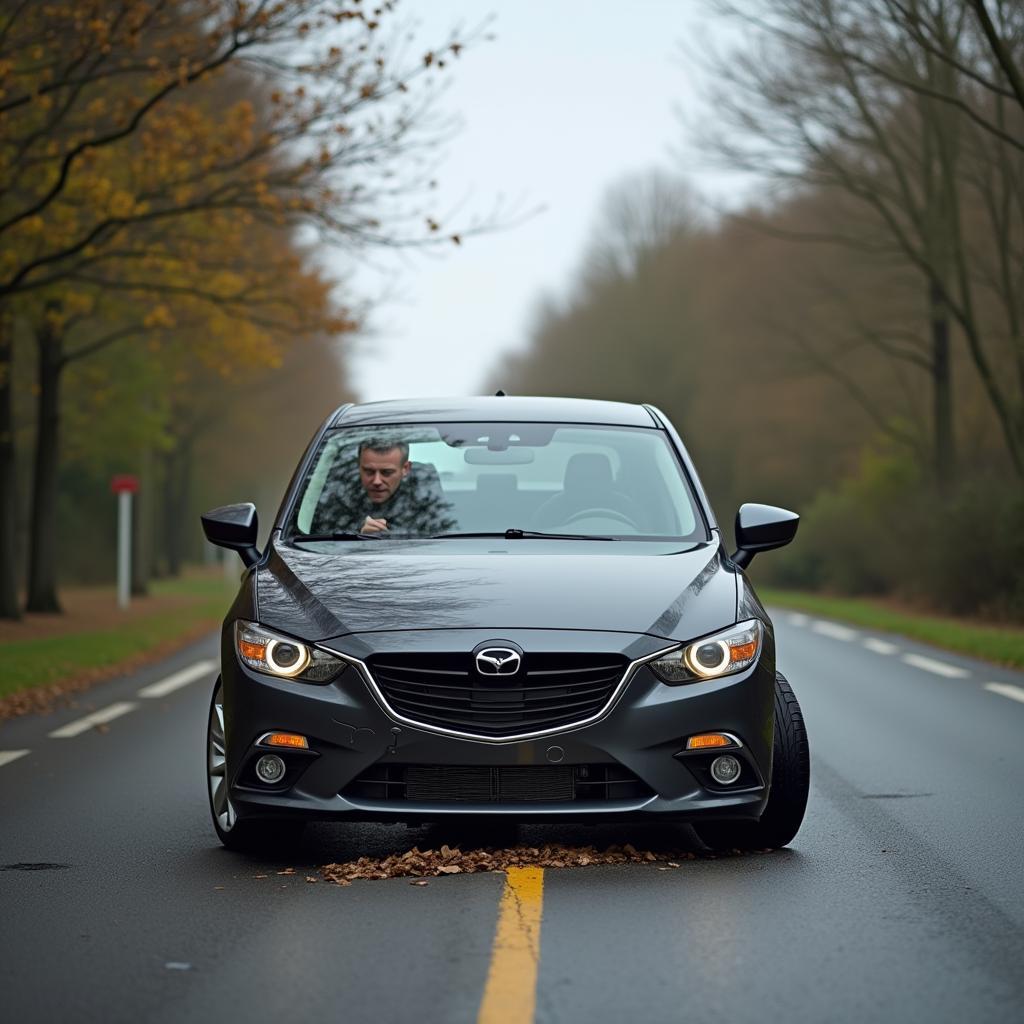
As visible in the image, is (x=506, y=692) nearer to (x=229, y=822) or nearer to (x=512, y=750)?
(x=512, y=750)

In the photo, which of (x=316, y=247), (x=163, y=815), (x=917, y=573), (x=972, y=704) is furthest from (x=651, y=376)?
(x=163, y=815)

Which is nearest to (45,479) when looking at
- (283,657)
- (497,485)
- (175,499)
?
(497,485)

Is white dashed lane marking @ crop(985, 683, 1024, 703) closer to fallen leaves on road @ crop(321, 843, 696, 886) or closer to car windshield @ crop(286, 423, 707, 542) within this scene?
car windshield @ crop(286, 423, 707, 542)

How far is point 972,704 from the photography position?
44.1 feet

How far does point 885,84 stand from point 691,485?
22.0 meters

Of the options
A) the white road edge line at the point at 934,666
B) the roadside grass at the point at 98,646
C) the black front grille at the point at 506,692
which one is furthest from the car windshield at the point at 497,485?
the white road edge line at the point at 934,666

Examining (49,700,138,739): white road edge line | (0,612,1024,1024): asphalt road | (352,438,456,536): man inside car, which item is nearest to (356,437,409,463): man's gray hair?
(352,438,456,536): man inside car

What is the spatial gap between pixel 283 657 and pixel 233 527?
119 centimetres

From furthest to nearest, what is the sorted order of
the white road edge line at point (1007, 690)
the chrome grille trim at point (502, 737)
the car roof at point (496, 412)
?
the white road edge line at point (1007, 690) < the car roof at point (496, 412) < the chrome grille trim at point (502, 737)

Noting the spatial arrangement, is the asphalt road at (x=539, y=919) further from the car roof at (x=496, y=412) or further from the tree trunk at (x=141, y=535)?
the tree trunk at (x=141, y=535)

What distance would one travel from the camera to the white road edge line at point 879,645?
19812 mm

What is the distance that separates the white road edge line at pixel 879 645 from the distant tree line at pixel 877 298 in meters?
3.91

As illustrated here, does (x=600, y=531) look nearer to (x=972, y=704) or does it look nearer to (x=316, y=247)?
(x=972, y=704)

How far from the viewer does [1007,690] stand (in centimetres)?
1462
